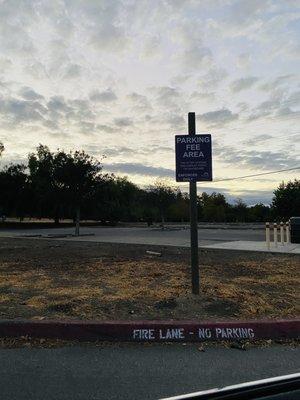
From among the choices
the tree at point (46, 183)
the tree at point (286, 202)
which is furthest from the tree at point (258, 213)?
the tree at point (46, 183)

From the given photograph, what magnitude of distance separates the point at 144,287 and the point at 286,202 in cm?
4372

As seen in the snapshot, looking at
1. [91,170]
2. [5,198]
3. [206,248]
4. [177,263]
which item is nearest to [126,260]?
[177,263]

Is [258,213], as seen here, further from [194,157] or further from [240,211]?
→ [194,157]

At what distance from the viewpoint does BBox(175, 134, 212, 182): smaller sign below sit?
315 inches

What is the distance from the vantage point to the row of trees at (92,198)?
91.0 feet

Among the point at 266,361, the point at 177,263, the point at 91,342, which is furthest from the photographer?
the point at 177,263

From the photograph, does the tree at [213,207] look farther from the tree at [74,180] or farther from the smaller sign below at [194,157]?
the smaller sign below at [194,157]

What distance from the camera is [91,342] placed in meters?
5.98

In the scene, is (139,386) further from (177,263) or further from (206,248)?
(206,248)

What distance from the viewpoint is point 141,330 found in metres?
6.11

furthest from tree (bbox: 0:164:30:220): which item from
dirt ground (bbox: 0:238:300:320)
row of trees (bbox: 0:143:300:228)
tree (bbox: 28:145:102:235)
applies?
dirt ground (bbox: 0:238:300:320)

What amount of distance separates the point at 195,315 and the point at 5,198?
41.2 meters

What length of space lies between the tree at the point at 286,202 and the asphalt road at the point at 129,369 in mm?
44407

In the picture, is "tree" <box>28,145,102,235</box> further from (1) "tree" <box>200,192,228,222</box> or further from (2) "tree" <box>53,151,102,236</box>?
(1) "tree" <box>200,192,228,222</box>
